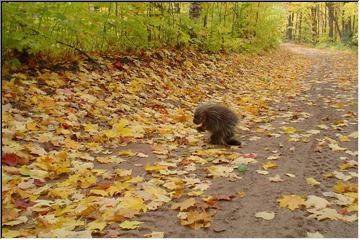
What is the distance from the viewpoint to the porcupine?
6.27 metres

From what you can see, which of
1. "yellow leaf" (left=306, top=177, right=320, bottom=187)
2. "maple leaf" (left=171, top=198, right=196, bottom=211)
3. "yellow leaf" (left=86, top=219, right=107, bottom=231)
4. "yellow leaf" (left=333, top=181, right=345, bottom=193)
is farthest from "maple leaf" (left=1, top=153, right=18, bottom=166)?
"yellow leaf" (left=333, top=181, right=345, bottom=193)

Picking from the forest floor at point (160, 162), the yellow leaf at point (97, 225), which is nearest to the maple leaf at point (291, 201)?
the forest floor at point (160, 162)

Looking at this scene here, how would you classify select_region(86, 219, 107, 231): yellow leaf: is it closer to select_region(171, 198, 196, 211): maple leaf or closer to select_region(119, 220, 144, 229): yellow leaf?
select_region(119, 220, 144, 229): yellow leaf

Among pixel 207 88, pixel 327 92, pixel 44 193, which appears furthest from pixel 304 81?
pixel 44 193

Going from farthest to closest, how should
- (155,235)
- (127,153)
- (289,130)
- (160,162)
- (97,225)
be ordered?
(289,130), (127,153), (160,162), (97,225), (155,235)

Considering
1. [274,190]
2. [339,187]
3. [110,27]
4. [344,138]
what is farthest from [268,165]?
[110,27]

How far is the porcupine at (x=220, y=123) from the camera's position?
627 centimetres

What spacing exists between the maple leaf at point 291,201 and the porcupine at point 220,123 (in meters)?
2.09

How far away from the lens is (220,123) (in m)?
6.27

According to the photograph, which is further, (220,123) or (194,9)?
(194,9)

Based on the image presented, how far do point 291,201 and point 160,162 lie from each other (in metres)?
1.98

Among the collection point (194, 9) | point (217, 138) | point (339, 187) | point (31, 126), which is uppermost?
point (194, 9)

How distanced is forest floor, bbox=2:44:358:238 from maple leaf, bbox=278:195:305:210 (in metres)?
0.01

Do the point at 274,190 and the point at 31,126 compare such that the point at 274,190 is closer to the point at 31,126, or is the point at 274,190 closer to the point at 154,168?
the point at 154,168
